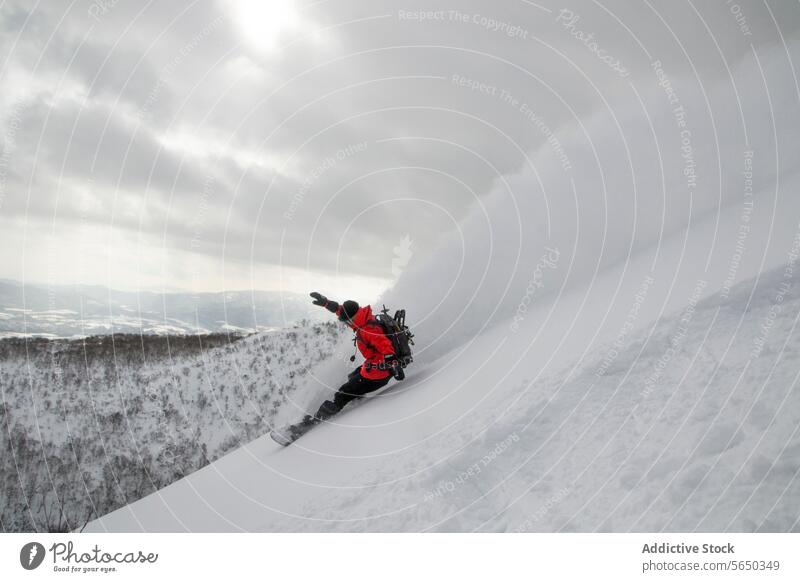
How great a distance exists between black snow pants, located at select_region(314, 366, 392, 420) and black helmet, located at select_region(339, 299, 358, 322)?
3.99 ft

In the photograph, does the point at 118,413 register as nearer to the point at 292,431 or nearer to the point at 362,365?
the point at 292,431

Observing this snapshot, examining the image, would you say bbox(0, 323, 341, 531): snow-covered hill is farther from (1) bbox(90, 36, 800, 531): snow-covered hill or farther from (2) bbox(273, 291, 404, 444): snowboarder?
(2) bbox(273, 291, 404, 444): snowboarder

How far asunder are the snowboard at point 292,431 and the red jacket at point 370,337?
5.85 feet

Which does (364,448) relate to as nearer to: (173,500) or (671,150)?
(173,500)

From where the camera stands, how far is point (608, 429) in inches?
143

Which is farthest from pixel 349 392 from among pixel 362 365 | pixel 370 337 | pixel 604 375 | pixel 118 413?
pixel 118 413

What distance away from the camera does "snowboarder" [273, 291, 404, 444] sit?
6.70 m

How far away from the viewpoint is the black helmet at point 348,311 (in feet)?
21.8

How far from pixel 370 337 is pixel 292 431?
2462 mm

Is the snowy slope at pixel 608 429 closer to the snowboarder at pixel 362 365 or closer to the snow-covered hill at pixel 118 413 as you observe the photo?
the snowboarder at pixel 362 365

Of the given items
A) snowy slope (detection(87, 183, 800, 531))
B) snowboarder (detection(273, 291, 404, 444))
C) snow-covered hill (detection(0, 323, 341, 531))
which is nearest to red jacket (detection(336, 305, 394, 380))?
snowboarder (detection(273, 291, 404, 444))

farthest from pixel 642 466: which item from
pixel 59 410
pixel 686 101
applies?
pixel 59 410
